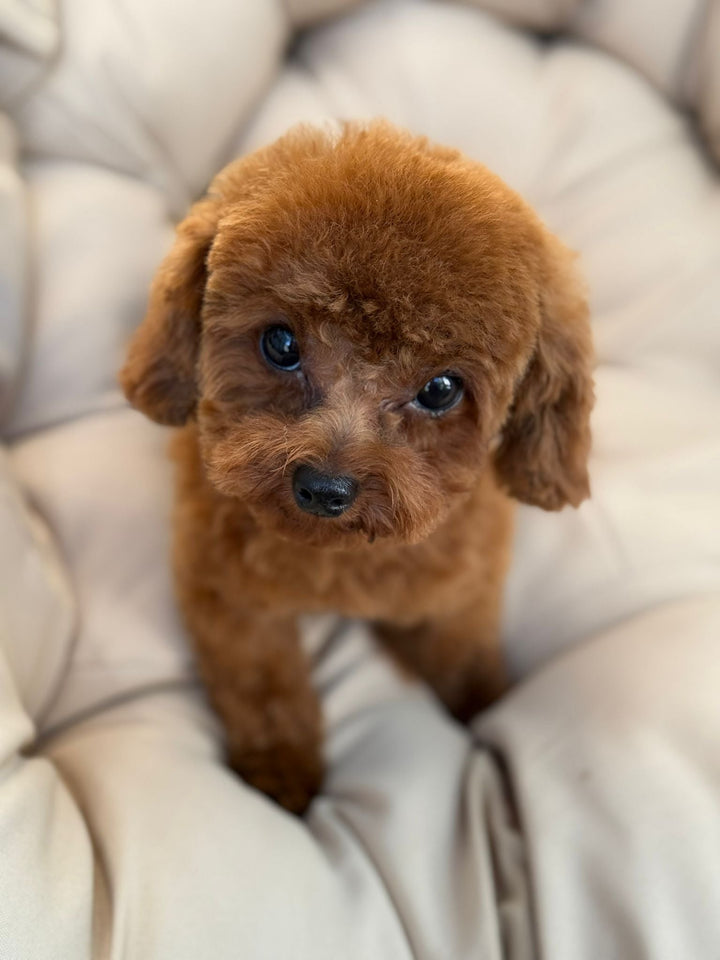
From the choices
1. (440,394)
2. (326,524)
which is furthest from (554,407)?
(326,524)

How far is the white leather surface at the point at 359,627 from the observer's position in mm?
749

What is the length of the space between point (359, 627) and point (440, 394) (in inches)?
18.6

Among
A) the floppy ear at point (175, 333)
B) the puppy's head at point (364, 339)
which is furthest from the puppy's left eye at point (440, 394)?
the floppy ear at point (175, 333)

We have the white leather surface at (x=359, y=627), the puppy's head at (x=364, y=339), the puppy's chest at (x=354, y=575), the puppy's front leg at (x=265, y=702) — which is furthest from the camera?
the puppy's front leg at (x=265, y=702)

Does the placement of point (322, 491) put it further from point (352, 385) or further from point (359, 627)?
point (359, 627)

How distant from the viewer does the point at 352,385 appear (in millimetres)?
729

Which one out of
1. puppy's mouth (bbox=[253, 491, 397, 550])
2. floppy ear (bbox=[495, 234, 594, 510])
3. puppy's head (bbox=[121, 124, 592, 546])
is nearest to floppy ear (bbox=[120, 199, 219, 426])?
puppy's head (bbox=[121, 124, 592, 546])

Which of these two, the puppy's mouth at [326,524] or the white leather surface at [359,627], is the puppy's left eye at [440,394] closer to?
the puppy's mouth at [326,524]

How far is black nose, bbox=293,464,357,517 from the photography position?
670 millimetres

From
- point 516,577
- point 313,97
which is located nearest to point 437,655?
point 516,577

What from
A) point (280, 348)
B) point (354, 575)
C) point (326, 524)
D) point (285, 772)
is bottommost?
point (285, 772)

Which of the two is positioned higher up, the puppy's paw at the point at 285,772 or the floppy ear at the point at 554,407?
the floppy ear at the point at 554,407

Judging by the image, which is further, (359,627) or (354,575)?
(359,627)

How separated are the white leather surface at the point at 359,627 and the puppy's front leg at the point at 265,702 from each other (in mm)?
38
